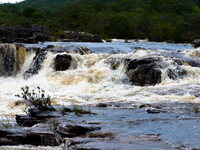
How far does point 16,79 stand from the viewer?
1731 cm

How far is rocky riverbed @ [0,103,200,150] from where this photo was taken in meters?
4.68

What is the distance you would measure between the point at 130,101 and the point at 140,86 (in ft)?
11.1

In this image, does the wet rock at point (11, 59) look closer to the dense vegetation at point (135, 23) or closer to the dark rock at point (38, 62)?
the dark rock at point (38, 62)

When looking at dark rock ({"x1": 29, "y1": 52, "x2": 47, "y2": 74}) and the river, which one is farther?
dark rock ({"x1": 29, "y1": 52, "x2": 47, "y2": 74})

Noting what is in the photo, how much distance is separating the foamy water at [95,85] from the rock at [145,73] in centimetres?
30

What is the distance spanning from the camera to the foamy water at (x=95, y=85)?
10344 millimetres

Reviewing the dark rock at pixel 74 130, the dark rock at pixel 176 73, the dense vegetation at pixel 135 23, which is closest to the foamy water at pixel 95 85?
the dark rock at pixel 176 73

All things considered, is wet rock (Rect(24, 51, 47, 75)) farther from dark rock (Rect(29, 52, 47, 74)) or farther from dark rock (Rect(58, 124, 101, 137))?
dark rock (Rect(58, 124, 101, 137))

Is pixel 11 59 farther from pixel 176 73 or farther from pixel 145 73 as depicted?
pixel 176 73

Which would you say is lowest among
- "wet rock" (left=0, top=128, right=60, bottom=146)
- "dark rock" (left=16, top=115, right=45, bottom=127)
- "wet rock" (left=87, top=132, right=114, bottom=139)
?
"dark rock" (left=16, top=115, right=45, bottom=127)

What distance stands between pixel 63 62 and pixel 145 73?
478cm

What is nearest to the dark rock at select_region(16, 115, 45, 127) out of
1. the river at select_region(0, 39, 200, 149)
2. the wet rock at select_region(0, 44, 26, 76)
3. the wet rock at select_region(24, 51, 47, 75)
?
the river at select_region(0, 39, 200, 149)

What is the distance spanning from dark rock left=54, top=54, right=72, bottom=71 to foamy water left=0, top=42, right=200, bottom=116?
27 centimetres

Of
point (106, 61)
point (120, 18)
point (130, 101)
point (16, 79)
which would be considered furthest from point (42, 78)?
point (120, 18)
